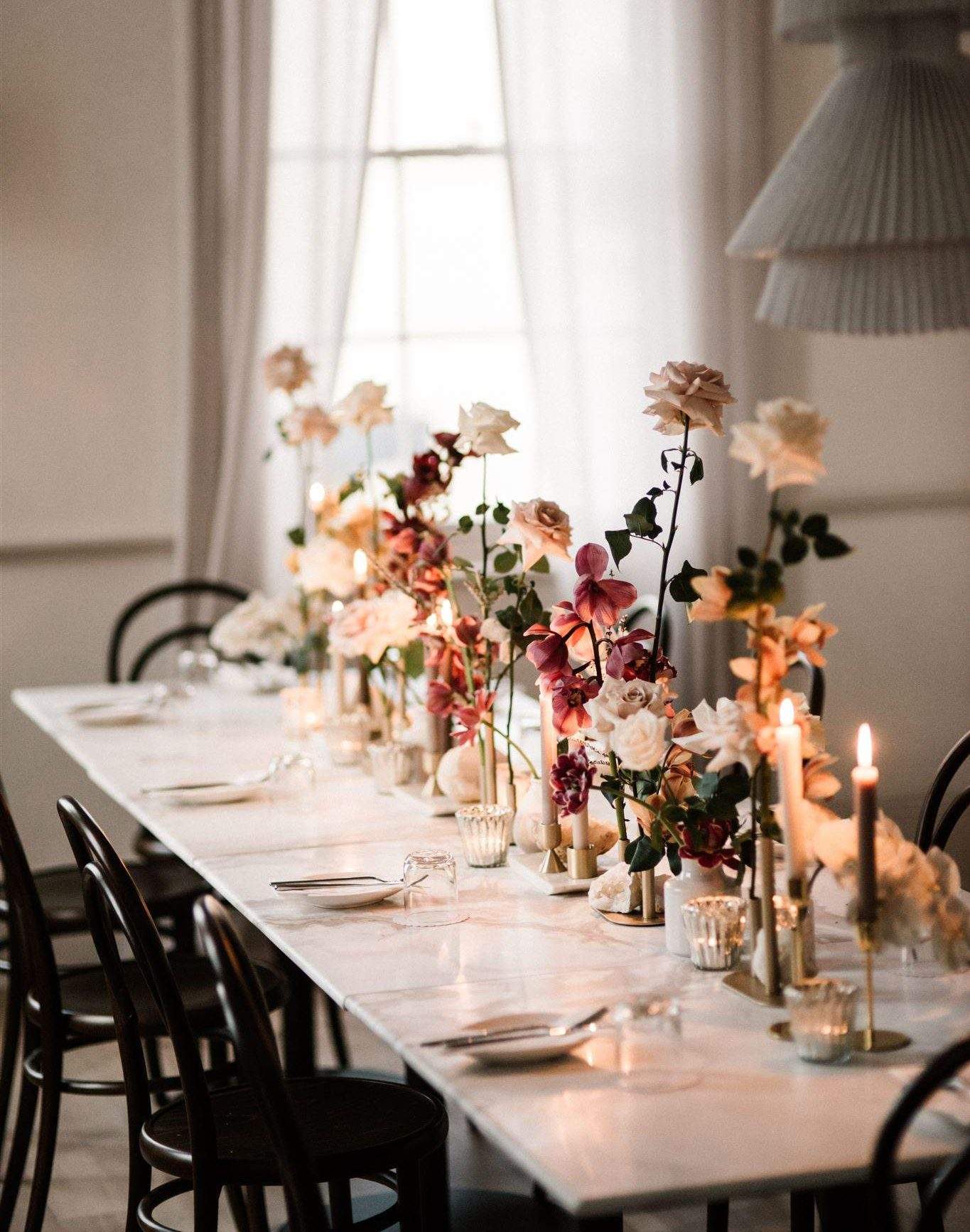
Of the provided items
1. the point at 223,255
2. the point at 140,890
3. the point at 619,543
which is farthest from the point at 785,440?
the point at 223,255

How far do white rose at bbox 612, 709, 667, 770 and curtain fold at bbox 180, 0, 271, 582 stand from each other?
8.87ft

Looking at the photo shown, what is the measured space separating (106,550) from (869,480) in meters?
2.15

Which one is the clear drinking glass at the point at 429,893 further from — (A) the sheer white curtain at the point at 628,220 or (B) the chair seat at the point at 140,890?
(A) the sheer white curtain at the point at 628,220

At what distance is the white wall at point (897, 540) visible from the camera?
4.84m

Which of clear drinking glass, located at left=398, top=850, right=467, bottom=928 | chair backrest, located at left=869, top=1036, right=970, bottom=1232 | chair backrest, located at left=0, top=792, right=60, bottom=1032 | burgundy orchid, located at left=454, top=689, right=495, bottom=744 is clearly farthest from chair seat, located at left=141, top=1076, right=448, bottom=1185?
chair backrest, located at left=869, top=1036, right=970, bottom=1232

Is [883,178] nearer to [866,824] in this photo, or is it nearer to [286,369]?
[866,824]

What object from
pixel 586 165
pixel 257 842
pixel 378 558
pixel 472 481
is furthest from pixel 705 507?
pixel 257 842

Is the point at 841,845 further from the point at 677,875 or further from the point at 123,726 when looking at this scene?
the point at 123,726

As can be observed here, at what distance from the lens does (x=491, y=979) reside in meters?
1.74

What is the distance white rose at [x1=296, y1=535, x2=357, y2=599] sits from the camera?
10.1 ft

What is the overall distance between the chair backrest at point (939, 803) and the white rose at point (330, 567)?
118 centimetres

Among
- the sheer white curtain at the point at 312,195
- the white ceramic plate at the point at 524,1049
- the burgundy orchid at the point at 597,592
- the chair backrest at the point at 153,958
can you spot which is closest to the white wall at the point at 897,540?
the sheer white curtain at the point at 312,195

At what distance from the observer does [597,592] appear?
1961 mm

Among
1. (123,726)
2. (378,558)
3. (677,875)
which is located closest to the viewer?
(677,875)
